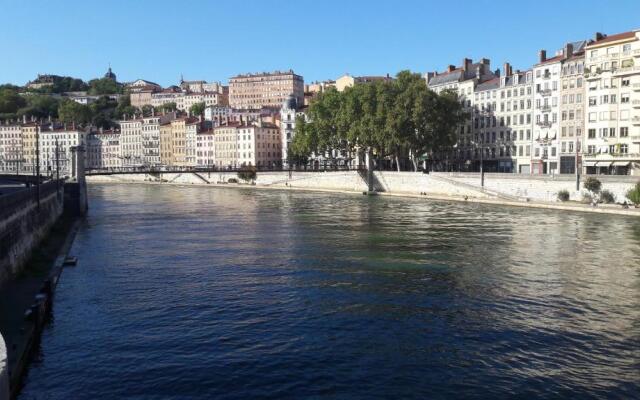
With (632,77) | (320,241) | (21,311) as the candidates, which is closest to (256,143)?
(632,77)

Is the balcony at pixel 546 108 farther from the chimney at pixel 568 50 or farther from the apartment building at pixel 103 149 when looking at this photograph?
the apartment building at pixel 103 149

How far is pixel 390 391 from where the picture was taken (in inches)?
568

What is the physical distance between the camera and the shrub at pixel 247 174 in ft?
342

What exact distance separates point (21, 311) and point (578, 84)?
65.1m

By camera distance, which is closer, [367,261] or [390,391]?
[390,391]

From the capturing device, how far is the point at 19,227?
91.2 ft

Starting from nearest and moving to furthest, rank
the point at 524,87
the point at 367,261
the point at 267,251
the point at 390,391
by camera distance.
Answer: the point at 390,391
the point at 367,261
the point at 267,251
the point at 524,87

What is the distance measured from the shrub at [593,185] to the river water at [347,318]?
1671 centimetres

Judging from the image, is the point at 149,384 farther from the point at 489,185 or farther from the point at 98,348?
the point at 489,185

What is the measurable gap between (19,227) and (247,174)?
77126mm

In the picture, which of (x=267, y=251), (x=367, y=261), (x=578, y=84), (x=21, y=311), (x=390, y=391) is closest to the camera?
(x=390, y=391)

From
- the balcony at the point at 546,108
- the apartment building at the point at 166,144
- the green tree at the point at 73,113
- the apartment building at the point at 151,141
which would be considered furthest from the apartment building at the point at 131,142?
the balcony at the point at 546,108

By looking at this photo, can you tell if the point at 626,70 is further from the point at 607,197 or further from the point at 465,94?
the point at 465,94

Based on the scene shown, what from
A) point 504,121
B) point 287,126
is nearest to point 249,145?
point 287,126
